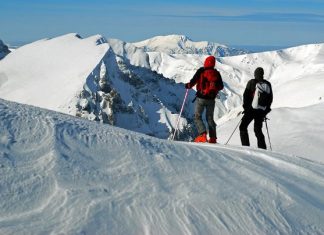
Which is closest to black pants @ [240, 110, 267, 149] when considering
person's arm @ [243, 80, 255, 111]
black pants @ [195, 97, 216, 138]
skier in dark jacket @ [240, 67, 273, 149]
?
skier in dark jacket @ [240, 67, 273, 149]

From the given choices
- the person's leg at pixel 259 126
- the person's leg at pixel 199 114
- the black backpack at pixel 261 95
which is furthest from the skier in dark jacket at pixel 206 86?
the person's leg at pixel 259 126

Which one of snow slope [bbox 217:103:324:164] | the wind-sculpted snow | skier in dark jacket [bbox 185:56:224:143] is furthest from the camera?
snow slope [bbox 217:103:324:164]

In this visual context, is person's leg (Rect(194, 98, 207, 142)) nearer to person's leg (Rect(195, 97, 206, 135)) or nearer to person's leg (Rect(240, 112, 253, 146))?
person's leg (Rect(195, 97, 206, 135))

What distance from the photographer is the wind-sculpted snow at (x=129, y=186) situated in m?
6.75

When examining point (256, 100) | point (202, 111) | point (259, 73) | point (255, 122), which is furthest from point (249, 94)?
point (202, 111)

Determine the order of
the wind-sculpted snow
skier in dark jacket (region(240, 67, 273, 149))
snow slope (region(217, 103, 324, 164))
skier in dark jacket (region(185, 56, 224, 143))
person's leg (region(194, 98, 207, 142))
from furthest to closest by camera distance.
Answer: snow slope (region(217, 103, 324, 164)), person's leg (region(194, 98, 207, 142)), skier in dark jacket (region(240, 67, 273, 149)), skier in dark jacket (region(185, 56, 224, 143)), the wind-sculpted snow

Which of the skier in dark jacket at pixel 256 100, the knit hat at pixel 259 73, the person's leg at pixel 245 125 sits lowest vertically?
the person's leg at pixel 245 125

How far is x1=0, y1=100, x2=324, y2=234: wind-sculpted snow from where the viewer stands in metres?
6.75

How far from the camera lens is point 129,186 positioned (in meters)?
7.55

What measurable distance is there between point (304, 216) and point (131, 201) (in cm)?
242

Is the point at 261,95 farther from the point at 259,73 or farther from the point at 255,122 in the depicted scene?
the point at 255,122

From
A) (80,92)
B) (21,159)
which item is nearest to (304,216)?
(21,159)

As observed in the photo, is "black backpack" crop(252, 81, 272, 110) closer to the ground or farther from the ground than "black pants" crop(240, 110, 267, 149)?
farther from the ground

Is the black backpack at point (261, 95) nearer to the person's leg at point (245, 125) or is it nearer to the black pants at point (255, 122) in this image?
the black pants at point (255, 122)
